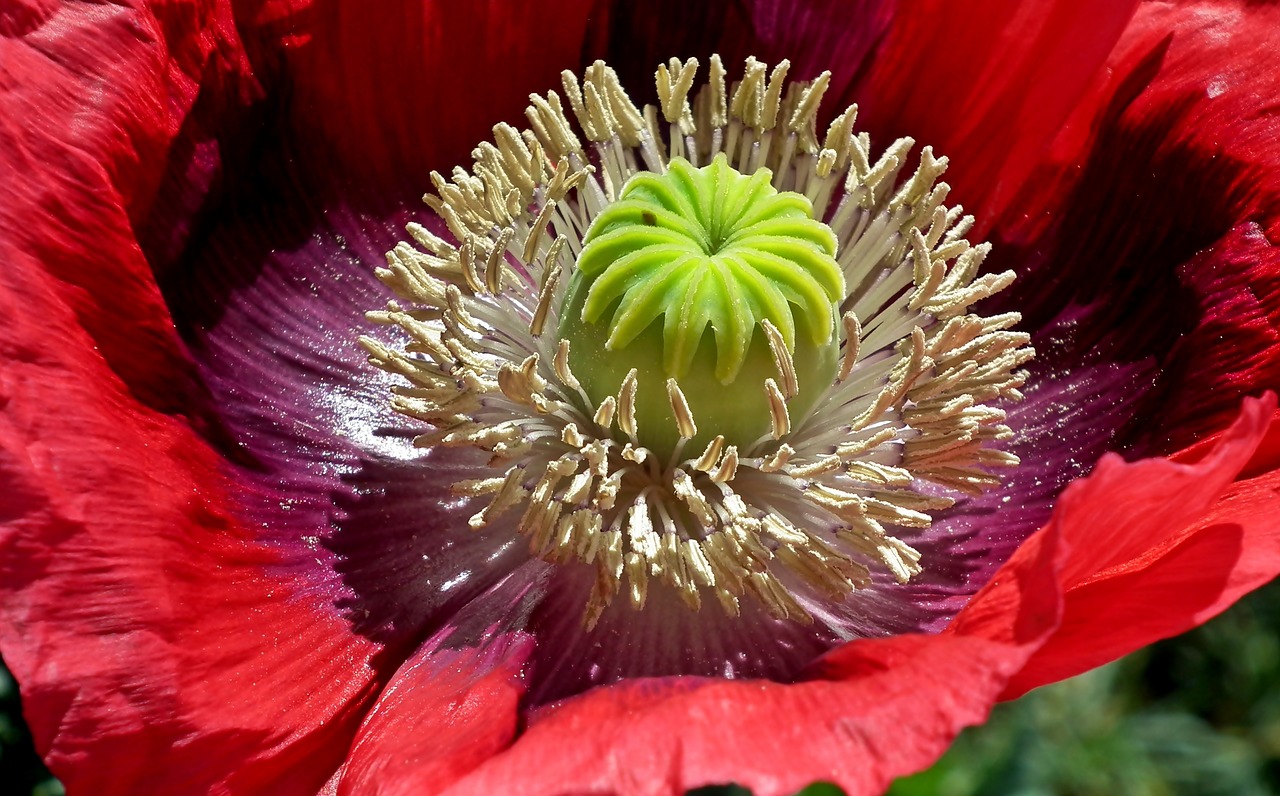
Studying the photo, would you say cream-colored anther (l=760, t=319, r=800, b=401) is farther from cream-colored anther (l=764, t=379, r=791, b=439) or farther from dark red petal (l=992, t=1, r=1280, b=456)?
dark red petal (l=992, t=1, r=1280, b=456)

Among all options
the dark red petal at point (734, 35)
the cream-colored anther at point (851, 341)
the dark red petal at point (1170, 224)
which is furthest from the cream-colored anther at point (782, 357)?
the dark red petal at point (734, 35)

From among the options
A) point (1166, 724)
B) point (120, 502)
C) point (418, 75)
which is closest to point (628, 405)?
point (120, 502)

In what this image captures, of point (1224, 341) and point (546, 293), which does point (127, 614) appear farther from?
point (1224, 341)

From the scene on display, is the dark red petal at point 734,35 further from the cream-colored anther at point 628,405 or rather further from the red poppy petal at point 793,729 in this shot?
the red poppy petal at point 793,729

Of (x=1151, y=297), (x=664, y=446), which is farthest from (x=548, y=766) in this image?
(x=1151, y=297)

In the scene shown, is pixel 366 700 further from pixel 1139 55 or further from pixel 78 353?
pixel 1139 55

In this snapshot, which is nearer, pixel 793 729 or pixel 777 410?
pixel 793 729

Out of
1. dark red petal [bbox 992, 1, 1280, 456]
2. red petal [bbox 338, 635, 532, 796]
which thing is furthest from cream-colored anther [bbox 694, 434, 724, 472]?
dark red petal [bbox 992, 1, 1280, 456]

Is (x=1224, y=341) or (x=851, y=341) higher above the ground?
(x=1224, y=341)
